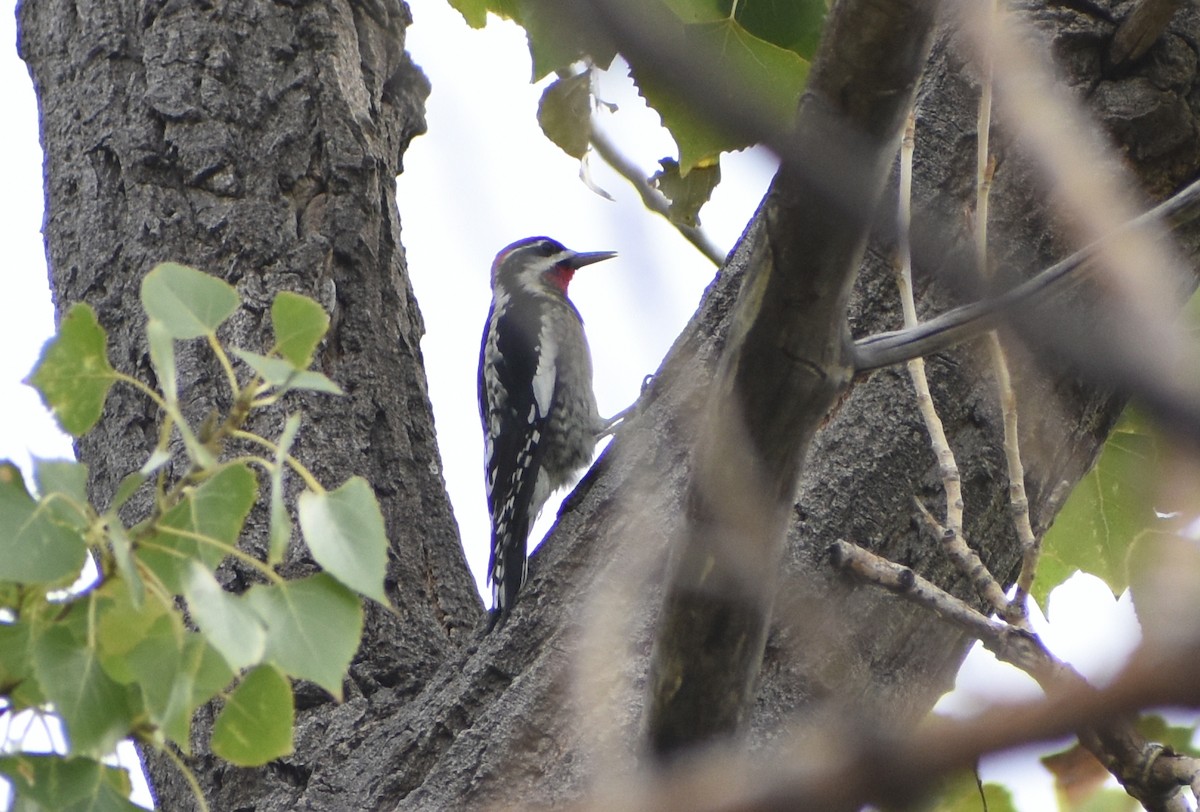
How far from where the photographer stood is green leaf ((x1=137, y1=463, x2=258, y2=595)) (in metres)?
0.93

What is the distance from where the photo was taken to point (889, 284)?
174 centimetres

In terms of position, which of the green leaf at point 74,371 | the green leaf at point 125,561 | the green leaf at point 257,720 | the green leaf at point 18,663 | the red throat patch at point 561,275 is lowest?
the green leaf at point 257,720

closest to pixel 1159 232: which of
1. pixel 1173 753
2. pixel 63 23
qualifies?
pixel 1173 753

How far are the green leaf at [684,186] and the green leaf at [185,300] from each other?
1601 millimetres

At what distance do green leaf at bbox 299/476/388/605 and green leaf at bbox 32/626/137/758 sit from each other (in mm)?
179

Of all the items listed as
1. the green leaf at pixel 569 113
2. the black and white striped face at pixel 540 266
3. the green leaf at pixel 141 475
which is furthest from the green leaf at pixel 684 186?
the black and white striped face at pixel 540 266

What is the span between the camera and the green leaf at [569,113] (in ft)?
8.04

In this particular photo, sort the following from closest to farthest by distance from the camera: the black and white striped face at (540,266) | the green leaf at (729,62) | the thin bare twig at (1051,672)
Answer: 1. the thin bare twig at (1051,672)
2. the green leaf at (729,62)
3. the black and white striped face at (540,266)

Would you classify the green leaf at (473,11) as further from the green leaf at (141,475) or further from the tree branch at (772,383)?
the green leaf at (141,475)

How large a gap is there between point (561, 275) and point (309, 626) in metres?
4.27

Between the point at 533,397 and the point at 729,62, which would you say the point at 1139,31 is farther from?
the point at 533,397

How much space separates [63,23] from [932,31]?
2.14 meters

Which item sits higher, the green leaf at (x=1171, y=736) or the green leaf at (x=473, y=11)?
the green leaf at (x=473, y=11)

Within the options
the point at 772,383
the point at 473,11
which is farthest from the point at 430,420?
the point at 772,383
